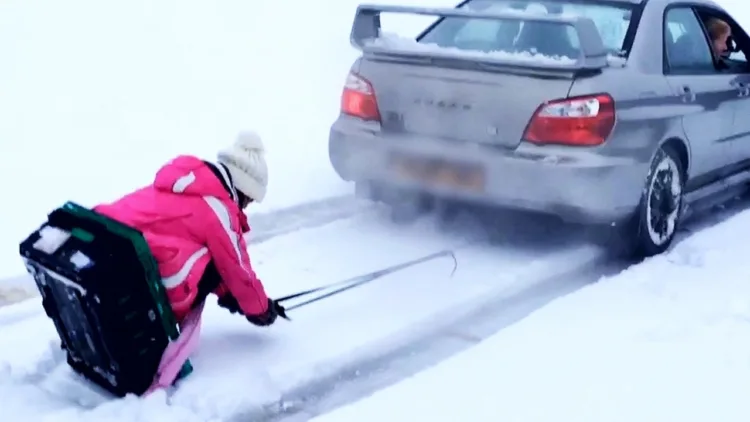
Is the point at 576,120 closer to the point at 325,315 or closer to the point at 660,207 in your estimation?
the point at 660,207

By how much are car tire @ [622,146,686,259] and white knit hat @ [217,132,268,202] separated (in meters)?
2.59

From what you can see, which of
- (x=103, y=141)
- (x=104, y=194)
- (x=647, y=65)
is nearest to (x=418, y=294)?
(x=647, y=65)

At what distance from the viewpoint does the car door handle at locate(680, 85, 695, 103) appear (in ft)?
18.5

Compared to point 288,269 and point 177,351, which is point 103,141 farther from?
point 177,351

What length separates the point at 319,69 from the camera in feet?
33.9

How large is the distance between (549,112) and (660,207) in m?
1.11

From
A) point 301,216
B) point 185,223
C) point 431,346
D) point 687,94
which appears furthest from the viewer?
point 301,216

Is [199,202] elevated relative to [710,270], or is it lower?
elevated

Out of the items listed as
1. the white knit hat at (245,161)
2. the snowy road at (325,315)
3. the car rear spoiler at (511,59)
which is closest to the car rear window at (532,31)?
the car rear spoiler at (511,59)

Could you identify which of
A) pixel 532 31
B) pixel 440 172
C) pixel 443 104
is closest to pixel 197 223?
pixel 440 172

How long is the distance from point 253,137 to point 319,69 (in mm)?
6744

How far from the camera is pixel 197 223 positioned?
3.53 metres

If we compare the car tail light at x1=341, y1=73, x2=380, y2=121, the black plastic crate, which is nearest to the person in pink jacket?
the black plastic crate

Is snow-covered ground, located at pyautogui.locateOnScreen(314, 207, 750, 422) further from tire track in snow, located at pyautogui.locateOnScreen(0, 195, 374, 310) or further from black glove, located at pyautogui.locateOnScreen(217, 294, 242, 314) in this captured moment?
tire track in snow, located at pyautogui.locateOnScreen(0, 195, 374, 310)
